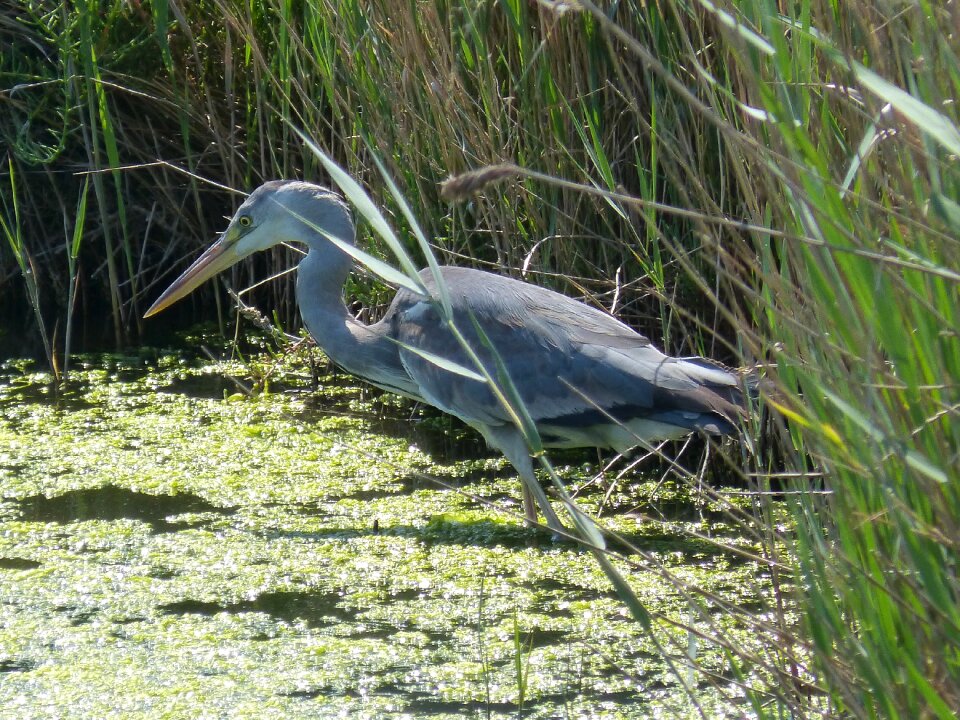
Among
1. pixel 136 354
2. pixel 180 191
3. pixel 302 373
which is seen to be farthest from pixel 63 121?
pixel 302 373

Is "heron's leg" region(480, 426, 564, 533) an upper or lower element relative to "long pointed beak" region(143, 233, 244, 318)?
lower

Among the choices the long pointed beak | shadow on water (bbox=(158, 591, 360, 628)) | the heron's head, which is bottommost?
shadow on water (bbox=(158, 591, 360, 628))

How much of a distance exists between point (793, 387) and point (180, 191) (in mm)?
4482

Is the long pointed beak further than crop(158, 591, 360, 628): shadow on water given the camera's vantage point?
Yes

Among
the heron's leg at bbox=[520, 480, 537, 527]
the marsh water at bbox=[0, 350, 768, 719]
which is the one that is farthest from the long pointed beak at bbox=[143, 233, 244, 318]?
the heron's leg at bbox=[520, 480, 537, 527]

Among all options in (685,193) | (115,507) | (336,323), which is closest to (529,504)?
(336,323)

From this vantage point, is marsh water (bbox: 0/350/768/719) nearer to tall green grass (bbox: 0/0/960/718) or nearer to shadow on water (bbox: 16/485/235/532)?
shadow on water (bbox: 16/485/235/532)

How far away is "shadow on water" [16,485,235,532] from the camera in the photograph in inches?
148

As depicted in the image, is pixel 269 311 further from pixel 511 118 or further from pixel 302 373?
pixel 511 118

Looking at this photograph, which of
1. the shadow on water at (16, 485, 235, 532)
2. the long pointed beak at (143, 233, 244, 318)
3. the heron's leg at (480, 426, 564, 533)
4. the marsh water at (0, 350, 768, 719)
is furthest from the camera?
the long pointed beak at (143, 233, 244, 318)

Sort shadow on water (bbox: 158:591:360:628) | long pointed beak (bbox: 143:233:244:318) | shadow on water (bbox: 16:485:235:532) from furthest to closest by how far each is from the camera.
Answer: long pointed beak (bbox: 143:233:244:318) → shadow on water (bbox: 16:485:235:532) → shadow on water (bbox: 158:591:360:628)

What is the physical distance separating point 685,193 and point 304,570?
7.21 feet

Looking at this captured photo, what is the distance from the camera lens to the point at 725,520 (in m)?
3.64

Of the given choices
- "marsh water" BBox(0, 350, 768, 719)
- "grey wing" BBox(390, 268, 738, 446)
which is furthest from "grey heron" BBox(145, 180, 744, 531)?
"marsh water" BBox(0, 350, 768, 719)
